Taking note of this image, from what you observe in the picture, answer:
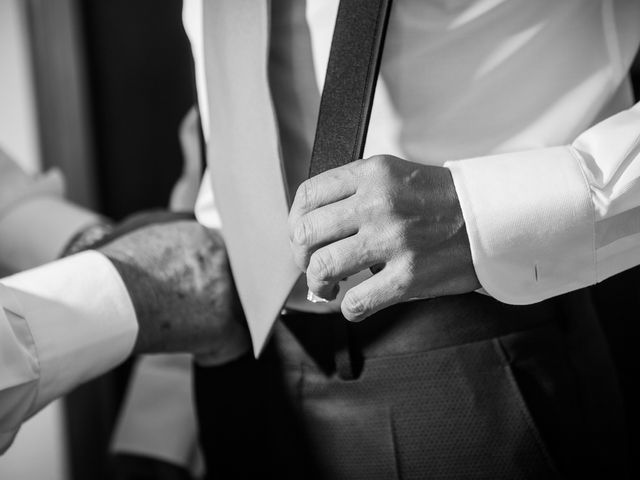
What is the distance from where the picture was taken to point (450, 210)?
0.54m

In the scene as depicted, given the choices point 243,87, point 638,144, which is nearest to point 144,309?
point 243,87

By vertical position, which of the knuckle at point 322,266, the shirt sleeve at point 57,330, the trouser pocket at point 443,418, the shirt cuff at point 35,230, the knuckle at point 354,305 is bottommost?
the trouser pocket at point 443,418

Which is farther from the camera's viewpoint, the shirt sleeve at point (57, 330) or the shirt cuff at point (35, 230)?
the shirt cuff at point (35, 230)

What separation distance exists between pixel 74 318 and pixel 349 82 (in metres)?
0.31

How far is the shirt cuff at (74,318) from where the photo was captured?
567mm

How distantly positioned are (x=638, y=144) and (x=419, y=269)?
21cm

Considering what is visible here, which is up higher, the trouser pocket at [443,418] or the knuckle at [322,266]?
the knuckle at [322,266]

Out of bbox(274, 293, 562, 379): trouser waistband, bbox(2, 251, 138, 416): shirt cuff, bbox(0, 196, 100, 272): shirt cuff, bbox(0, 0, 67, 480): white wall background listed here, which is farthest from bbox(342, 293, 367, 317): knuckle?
A: bbox(0, 0, 67, 480): white wall background

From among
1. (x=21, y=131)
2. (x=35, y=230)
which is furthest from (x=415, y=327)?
(x=21, y=131)

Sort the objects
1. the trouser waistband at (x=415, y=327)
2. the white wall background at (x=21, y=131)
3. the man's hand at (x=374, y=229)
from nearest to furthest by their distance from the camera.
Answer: the man's hand at (x=374, y=229), the trouser waistband at (x=415, y=327), the white wall background at (x=21, y=131)

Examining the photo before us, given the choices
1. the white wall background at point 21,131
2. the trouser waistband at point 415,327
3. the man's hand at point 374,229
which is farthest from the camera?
the white wall background at point 21,131

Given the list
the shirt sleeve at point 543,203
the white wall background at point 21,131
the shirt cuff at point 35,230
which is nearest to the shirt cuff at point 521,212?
the shirt sleeve at point 543,203

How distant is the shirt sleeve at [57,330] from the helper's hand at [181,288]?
0.07 feet

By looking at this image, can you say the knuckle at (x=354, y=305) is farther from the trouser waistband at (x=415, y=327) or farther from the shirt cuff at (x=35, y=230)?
the shirt cuff at (x=35, y=230)
